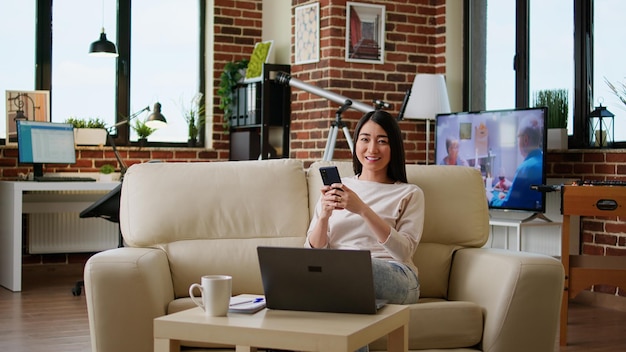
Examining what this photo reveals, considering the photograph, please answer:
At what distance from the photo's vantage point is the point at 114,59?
22.7 ft

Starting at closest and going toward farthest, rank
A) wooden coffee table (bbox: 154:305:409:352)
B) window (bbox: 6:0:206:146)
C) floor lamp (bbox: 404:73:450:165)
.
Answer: wooden coffee table (bbox: 154:305:409:352) < floor lamp (bbox: 404:73:450:165) < window (bbox: 6:0:206:146)

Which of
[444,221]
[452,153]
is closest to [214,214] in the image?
[444,221]

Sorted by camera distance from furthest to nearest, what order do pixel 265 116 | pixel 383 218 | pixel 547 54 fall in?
pixel 265 116
pixel 547 54
pixel 383 218

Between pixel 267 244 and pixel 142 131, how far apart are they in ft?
12.7

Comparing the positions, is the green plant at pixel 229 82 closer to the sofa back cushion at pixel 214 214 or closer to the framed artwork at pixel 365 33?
the framed artwork at pixel 365 33

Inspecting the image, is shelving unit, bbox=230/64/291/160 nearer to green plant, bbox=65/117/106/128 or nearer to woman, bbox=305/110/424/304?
green plant, bbox=65/117/106/128

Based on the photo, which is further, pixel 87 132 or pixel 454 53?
pixel 87 132

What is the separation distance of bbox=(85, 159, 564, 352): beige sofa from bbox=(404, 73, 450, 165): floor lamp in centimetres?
250

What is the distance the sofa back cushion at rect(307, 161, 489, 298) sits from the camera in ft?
10.4

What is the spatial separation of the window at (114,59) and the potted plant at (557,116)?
305cm

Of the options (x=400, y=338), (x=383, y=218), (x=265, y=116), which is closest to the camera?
(x=400, y=338)

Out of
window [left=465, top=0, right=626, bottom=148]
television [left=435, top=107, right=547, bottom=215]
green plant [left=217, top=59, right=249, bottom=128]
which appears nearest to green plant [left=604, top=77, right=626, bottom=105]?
window [left=465, top=0, right=626, bottom=148]

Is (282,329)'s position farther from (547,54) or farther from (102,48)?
(102,48)

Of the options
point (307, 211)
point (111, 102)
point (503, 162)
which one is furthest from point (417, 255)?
point (111, 102)
